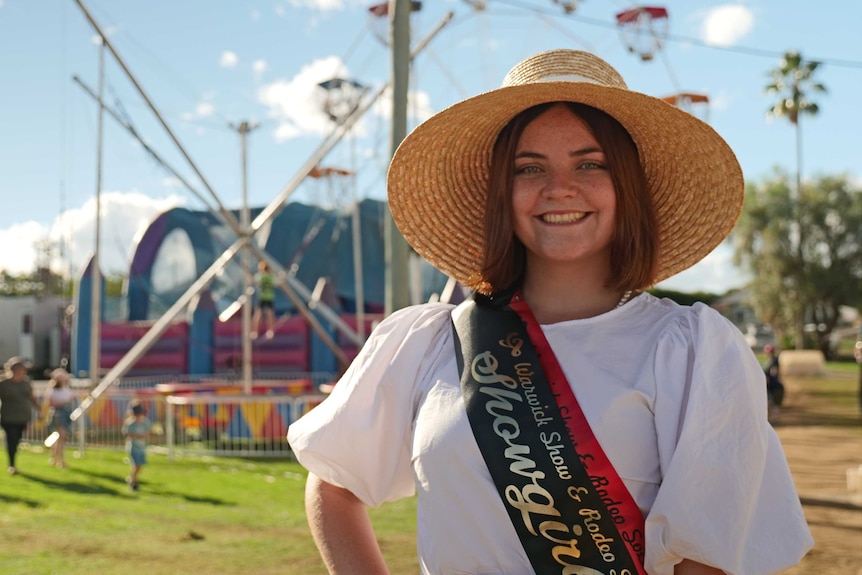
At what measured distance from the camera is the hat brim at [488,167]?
191 cm

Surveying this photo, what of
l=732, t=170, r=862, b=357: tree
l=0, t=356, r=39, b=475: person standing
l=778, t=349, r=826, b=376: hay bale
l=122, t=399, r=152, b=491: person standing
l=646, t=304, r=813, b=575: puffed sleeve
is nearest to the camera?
Answer: l=646, t=304, r=813, b=575: puffed sleeve

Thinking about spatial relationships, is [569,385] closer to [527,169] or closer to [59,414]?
[527,169]

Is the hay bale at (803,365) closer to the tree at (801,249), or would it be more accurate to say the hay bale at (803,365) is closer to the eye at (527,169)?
the tree at (801,249)

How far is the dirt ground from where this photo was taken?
7.45m

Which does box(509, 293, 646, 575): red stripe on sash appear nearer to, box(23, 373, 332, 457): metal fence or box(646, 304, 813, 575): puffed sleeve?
box(646, 304, 813, 575): puffed sleeve

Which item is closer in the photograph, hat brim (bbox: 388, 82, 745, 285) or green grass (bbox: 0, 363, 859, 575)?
hat brim (bbox: 388, 82, 745, 285)

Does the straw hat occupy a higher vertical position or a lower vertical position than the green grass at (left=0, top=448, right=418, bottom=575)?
higher

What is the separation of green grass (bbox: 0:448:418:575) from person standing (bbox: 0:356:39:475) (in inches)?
16.6

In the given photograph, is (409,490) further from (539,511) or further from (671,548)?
(671,548)

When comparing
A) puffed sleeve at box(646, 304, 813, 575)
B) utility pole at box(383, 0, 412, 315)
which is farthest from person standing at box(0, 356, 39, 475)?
puffed sleeve at box(646, 304, 813, 575)

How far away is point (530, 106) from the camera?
6.34 feet

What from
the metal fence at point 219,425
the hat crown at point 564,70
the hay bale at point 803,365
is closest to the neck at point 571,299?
the hat crown at point 564,70

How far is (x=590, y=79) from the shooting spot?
6.11 ft

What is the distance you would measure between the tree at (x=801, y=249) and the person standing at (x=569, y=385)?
43210mm
